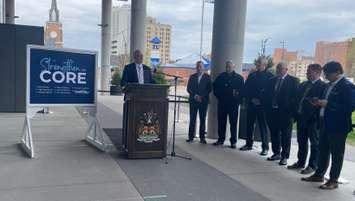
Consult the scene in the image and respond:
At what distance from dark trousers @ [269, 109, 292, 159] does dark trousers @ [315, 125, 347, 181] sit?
1.06 metres

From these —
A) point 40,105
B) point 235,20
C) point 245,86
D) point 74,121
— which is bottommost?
point 74,121

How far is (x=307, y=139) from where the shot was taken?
606cm

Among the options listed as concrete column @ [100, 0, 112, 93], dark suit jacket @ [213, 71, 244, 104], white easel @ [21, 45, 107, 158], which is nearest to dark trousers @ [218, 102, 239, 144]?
dark suit jacket @ [213, 71, 244, 104]

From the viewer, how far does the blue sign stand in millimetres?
6664

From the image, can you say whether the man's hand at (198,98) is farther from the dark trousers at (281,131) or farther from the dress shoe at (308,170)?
the dress shoe at (308,170)

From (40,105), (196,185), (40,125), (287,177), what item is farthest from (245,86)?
(40,125)

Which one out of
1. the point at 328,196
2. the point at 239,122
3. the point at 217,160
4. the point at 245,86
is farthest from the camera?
the point at 239,122

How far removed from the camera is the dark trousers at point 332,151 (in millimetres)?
5074

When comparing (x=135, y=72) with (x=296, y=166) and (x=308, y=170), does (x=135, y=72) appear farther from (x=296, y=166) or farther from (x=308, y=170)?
(x=308, y=170)

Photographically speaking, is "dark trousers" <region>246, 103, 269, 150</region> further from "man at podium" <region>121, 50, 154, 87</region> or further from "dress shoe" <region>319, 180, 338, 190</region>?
"man at podium" <region>121, 50, 154, 87</region>

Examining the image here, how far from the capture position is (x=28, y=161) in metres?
6.04

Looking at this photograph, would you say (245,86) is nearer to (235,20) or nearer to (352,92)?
(235,20)

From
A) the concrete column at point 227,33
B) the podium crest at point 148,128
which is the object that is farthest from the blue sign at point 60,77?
the concrete column at point 227,33

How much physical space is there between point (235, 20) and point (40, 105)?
430 cm
